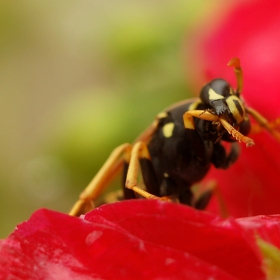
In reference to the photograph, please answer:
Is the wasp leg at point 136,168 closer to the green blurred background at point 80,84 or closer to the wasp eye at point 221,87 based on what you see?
the wasp eye at point 221,87

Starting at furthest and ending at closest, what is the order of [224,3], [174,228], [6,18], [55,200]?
[6,18], [55,200], [224,3], [174,228]

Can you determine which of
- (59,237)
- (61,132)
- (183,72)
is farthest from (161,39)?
(59,237)

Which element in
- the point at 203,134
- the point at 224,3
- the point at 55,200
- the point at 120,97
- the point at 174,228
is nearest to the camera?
the point at 174,228

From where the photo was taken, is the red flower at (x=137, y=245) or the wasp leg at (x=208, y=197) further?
the wasp leg at (x=208, y=197)

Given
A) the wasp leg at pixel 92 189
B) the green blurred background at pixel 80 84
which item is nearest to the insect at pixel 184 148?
the wasp leg at pixel 92 189

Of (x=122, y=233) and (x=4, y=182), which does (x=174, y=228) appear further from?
(x=4, y=182)

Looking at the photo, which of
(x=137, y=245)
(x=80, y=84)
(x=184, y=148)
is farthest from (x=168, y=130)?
(x=80, y=84)
